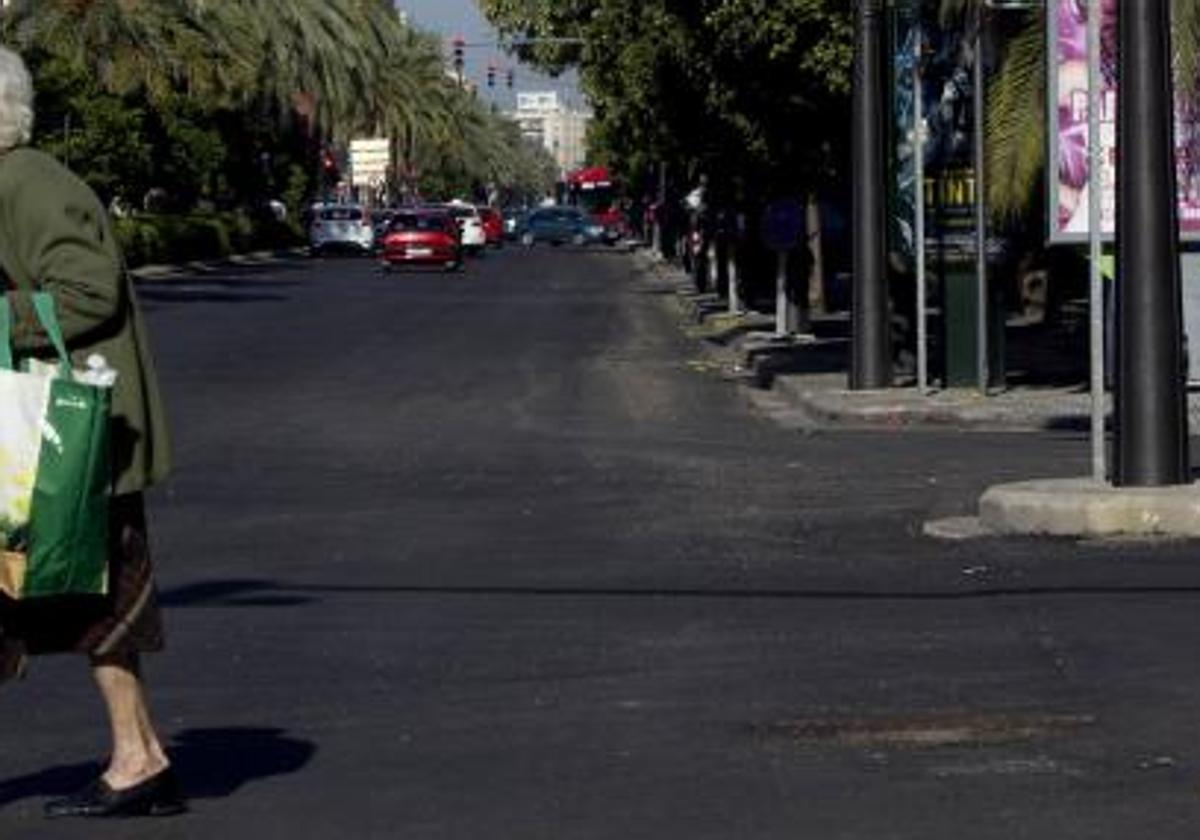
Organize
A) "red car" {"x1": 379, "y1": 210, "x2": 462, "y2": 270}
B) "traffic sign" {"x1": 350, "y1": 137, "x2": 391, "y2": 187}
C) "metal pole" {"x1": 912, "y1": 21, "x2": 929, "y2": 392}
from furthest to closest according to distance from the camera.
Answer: "traffic sign" {"x1": 350, "y1": 137, "x2": 391, "y2": 187}, "red car" {"x1": 379, "y1": 210, "x2": 462, "y2": 270}, "metal pole" {"x1": 912, "y1": 21, "x2": 929, "y2": 392}

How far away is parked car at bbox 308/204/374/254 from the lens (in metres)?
93.3

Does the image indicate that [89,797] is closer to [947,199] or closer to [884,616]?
[884,616]

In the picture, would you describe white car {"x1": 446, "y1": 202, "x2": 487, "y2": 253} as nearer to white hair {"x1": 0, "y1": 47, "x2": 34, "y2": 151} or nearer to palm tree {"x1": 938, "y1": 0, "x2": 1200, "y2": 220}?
palm tree {"x1": 938, "y1": 0, "x2": 1200, "y2": 220}

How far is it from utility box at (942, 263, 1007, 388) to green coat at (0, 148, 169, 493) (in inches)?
749

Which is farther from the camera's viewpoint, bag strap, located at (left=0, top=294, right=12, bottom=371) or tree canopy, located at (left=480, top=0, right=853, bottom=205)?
tree canopy, located at (left=480, top=0, right=853, bottom=205)

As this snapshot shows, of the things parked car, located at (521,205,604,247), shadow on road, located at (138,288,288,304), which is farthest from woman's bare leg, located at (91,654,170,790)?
parked car, located at (521,205,604,247)

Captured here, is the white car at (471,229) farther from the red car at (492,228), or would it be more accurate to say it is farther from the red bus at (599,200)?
the red bus at (599,200)

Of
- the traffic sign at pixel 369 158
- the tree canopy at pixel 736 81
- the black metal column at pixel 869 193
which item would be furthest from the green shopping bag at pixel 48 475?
the traffic sign at pixel 369 158

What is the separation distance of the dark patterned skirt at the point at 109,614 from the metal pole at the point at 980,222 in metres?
15.9

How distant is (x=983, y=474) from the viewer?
18875mm

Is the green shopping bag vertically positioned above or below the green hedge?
above

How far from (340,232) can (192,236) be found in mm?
13939

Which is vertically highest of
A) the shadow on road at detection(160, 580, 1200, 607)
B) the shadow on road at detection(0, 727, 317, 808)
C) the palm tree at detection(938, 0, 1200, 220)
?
the palm tree at detection(938, 0, 1200, 220)

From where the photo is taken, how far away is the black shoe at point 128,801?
316 inches
